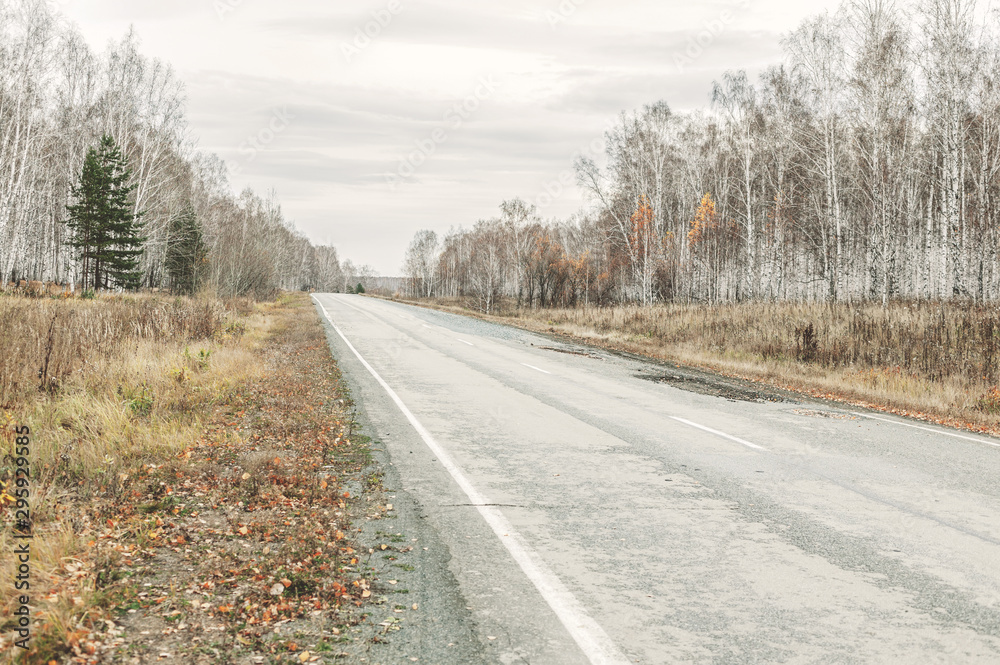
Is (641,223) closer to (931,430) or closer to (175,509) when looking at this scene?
(931,430)

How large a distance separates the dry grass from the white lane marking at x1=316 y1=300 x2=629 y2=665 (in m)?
9.34

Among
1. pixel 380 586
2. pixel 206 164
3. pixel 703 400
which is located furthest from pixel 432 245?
pixel 380 586

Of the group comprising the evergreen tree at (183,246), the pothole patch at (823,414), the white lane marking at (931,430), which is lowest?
the white lane marking at (931,430)

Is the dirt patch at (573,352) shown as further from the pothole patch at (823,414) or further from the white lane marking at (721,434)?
the white lane marking at (721,434)

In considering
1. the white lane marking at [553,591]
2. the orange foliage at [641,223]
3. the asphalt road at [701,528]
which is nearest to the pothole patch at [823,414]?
the asphalt road at [701,528]

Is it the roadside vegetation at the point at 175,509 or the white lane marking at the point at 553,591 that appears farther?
the roadside vegetation at the point at 175,509

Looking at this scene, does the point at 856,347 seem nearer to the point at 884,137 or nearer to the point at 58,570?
the point at 884,137

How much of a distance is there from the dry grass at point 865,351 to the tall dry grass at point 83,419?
1235 cm

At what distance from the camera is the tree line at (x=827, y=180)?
2395cm

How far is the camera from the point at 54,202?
162 feet

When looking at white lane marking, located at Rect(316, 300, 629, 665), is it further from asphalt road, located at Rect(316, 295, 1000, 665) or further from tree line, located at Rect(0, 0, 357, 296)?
tree line, located at Rect(0, 0, 357, 296)

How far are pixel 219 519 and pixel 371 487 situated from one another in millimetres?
1437

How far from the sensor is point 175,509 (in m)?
5.43

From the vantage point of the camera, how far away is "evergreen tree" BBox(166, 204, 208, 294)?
4425 cm
